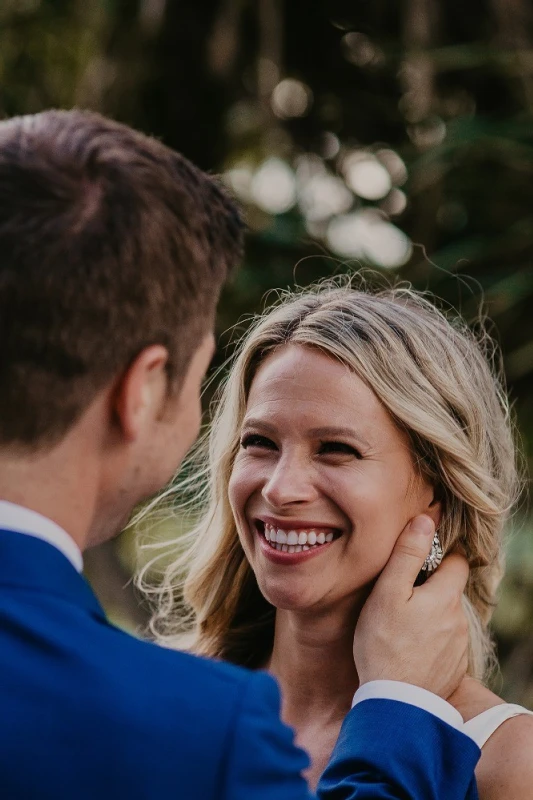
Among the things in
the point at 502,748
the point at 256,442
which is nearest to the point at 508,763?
the point at 502,748

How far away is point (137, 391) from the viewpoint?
1463 mm

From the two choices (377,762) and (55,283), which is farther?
(377,762)

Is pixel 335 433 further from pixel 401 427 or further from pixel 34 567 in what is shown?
pixel 34 567

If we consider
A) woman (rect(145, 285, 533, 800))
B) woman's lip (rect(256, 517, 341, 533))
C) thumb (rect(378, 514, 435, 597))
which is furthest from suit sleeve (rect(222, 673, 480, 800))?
woman's lip (rect(256, 517, 341, 533))

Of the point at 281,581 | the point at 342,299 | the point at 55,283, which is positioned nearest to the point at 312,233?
the point at 342,299

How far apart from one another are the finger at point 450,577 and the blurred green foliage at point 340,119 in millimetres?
2840

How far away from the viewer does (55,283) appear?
1365 mm

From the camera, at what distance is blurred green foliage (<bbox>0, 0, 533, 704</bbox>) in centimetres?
575

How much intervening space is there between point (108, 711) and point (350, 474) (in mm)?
1274

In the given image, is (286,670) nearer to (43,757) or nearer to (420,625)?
(420,625)

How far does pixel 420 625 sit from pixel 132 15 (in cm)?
491

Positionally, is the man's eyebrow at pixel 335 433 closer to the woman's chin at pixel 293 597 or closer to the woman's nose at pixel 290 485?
the woman's nose at pixel 290 485

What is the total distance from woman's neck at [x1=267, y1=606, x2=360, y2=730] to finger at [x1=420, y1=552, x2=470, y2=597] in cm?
21

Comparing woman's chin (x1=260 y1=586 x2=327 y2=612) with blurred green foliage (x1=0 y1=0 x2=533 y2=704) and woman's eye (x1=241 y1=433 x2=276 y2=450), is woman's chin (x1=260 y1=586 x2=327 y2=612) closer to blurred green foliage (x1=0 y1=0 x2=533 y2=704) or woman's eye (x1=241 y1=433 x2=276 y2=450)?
woman's eye (x1=241 y1=433 x2=276 y2=450)
